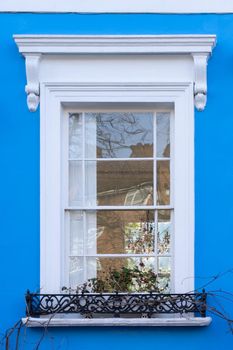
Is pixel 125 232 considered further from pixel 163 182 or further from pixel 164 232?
pixel 163 182

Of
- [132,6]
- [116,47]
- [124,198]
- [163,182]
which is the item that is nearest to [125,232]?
[124,198]

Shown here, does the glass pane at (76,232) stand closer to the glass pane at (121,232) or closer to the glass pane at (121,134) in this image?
the glass pane at (121,232)

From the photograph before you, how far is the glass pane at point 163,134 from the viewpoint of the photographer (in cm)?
536

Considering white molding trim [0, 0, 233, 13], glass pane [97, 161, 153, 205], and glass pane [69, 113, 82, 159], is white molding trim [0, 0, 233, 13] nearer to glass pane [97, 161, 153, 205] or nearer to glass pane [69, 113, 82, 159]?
glass pane [69, 113, 82, 159]

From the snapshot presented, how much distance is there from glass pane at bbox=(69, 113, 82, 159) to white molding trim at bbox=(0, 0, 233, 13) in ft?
2.98

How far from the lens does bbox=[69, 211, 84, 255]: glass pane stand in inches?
210

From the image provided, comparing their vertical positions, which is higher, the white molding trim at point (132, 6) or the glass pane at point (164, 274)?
the white molding trim at point (132, 6)

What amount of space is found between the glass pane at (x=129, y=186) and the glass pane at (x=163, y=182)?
0.23ft

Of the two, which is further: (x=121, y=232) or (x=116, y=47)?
(x=121, y=232)

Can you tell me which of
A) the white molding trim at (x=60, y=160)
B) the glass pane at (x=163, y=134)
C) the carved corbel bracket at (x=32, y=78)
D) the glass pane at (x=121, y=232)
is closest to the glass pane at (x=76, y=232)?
the glass pane at (x=121, y=232)

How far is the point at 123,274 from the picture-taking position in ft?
17.3

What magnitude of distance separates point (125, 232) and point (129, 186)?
40 cm

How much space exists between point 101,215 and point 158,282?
2.47 feet

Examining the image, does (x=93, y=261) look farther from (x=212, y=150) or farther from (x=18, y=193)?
(x=212, y=150)
